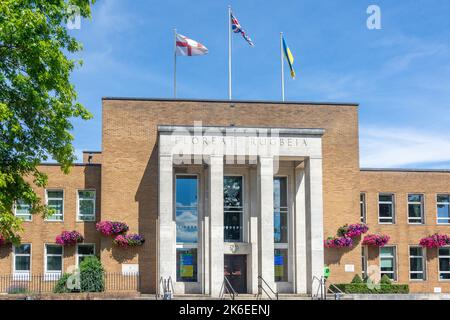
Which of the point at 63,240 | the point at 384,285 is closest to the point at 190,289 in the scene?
the point at 63,240

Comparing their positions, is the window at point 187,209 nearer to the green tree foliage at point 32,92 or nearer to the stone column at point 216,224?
the stone column at point 216,224

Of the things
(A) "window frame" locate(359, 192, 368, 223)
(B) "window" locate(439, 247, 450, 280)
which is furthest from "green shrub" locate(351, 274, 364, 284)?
(B) "window" locate(439, 247, 450, 280)

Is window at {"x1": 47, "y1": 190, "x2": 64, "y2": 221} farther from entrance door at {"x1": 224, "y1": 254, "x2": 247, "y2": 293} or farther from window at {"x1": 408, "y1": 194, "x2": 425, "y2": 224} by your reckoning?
window at {"x1": 408, "y1": 194, "x2": 425, "y2": 224}

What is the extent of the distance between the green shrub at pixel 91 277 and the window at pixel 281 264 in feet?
30.2

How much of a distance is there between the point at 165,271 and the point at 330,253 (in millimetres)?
9269

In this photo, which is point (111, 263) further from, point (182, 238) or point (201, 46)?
point (201, 46)

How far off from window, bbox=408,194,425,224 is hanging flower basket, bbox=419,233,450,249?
47.3 inches

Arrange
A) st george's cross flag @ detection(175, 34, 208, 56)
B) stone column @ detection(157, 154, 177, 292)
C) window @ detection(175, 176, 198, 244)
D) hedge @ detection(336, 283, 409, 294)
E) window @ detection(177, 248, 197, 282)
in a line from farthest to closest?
1. st george's cross flag @ detection(175, 34, 208, 56)
2. window @ detection(175, 176, 198, 244)
3. window @ detection(177, 248, 197, 282)
4. hedge @ detection(336, 283, 409, 294)
5. stone column @ detection(157, 154, 177, 292)

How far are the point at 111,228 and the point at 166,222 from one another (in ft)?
11.1

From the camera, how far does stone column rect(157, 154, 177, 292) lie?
96.1ft

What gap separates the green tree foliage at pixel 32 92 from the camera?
1554cm

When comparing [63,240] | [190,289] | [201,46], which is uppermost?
[201,46]

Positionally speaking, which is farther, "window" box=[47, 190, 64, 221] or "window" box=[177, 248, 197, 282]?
"window" box=[47, 190, 64, 221]

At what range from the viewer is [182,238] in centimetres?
3206
